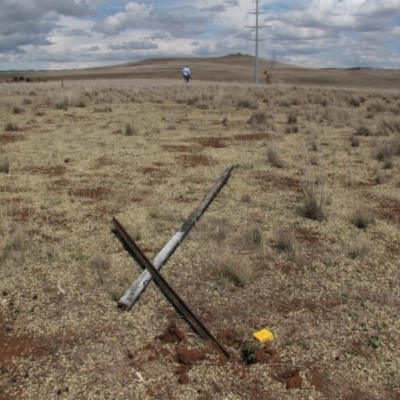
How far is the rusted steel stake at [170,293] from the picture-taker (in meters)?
3.67

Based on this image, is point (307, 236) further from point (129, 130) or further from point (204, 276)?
point (129, 130)

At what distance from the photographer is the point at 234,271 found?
4535 millimetres

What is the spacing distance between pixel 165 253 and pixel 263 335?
1639 mm

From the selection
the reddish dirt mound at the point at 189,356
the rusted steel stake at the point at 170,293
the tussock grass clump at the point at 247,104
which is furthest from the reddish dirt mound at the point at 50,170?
the tussock grass clump at the point at 247,104

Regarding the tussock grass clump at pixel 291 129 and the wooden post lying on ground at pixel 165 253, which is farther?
the tussock grass clump at pixel 291 129

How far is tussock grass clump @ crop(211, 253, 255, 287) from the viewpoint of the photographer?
449 cm

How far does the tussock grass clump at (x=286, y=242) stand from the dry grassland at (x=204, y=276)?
0.02 m

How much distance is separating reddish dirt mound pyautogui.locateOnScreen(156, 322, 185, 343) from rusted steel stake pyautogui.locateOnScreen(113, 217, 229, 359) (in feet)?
0.43

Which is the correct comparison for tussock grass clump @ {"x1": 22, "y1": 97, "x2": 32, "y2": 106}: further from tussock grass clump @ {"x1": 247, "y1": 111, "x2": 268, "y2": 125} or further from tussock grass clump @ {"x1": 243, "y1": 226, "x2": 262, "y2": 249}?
tussock grass clump @ {"x1": 243, "y1": 226, "x2": 262, "y2": 249}

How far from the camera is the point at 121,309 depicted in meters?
4.11

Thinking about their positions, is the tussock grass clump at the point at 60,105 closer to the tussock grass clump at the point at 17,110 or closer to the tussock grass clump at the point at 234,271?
the tussock grass clump at the point at 17,110

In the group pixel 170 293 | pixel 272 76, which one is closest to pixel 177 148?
pixel 170 293

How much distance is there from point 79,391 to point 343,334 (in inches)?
81.7

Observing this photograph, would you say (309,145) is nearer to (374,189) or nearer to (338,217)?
(374,189)
